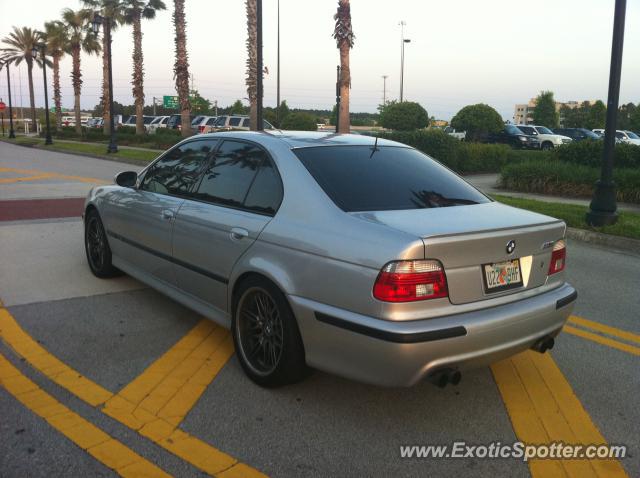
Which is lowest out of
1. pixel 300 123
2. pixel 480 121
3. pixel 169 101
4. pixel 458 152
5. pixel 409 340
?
pixel 409 340

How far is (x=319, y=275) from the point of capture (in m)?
3.07

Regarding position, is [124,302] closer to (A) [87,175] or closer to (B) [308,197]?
(B) [308,197]

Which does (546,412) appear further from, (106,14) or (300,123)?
(106,14)

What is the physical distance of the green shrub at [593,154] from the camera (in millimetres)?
14648

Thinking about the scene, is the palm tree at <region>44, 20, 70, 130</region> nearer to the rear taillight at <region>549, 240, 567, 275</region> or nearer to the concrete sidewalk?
the concrete sidewalk

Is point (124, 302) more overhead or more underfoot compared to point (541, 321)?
more underfoot

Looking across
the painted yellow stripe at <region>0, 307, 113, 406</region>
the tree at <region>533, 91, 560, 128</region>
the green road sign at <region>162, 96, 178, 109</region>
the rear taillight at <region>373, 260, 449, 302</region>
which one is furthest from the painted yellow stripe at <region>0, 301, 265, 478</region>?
the green road sign at <region>162, 96, 178, 109</region>

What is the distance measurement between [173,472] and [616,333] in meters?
3.67

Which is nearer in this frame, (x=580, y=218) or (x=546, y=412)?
(x=546, y=412)

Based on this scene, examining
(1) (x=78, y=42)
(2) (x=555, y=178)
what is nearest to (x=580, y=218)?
(2) (x=555, y=178)

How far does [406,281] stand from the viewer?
9.29ft

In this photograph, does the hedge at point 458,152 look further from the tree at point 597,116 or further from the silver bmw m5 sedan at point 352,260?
the tree at point 597,116

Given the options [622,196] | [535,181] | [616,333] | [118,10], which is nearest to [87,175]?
[535,181]

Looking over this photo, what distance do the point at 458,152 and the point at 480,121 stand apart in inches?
516
